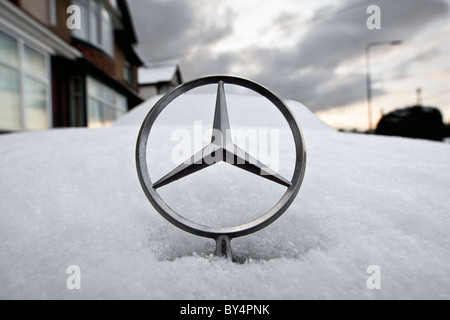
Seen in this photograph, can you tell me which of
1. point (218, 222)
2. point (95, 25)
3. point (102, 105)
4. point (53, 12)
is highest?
point (95, 25)

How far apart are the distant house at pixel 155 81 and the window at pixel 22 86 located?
15.4 metres

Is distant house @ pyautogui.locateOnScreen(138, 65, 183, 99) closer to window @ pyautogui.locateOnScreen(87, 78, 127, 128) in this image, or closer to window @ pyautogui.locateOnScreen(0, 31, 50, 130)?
window @ pyautogui.locateOnScreen(87, 78, 127, 128)

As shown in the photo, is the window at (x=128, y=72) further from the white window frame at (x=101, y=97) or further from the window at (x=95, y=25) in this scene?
the window at (x=95, y=25)

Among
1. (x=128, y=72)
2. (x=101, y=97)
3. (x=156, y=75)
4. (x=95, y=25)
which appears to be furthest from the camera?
(x=156, y=75)

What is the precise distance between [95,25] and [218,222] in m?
11.5

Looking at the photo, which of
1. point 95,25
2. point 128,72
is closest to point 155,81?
point 128,72

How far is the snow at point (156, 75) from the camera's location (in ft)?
74.6

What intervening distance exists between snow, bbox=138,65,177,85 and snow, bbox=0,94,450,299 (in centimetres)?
2284

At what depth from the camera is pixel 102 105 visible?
33.8 ft

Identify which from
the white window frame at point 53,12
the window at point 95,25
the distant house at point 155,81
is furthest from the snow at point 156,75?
the white window frame at point 53,12

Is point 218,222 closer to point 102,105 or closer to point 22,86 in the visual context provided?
point 22,86
